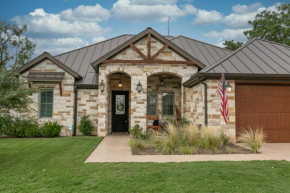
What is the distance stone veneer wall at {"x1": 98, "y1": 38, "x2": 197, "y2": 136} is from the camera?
12.8 metres

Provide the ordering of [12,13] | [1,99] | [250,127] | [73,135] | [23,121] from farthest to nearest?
[12,13], [73,135], [250,127], [23,121], [1,99]

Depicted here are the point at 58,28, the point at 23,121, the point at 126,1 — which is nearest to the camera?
the point at 23,121

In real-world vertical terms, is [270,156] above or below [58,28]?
below

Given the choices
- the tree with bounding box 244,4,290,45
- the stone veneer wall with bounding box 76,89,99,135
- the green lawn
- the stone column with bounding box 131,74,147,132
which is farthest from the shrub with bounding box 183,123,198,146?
the tree with bounding box 244,4,290,45

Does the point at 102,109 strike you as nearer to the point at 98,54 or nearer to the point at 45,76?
the point at 45,76

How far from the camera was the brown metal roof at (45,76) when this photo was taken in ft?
42.0

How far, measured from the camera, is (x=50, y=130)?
1255 centimetres

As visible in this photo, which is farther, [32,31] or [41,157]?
[32,31]

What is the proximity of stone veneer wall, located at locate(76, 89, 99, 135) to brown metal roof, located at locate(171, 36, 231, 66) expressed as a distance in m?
6.73

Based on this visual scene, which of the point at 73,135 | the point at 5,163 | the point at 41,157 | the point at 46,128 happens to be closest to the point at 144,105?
the point at 73,135

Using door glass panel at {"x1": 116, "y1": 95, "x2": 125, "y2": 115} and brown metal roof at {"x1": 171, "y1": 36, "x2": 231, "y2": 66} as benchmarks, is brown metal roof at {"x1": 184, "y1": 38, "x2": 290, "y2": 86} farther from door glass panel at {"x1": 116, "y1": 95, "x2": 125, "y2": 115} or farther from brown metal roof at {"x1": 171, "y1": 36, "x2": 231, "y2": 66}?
door glass panel at {"x1": 116, "y1": 95, "x2": 125, "y2": 115}

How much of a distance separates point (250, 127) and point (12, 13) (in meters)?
29.0

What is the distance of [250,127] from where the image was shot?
10.3 metres

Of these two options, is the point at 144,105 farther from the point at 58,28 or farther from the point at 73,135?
the point at 58,28
